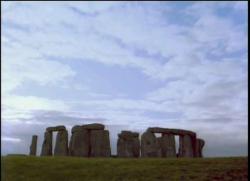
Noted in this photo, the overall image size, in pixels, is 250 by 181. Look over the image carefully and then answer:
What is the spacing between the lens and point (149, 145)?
36812mm

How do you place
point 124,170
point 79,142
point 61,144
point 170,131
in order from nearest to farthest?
point 124,170, point 79,142, point 61,144, point 170,131

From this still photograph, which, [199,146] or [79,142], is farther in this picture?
[199,146]

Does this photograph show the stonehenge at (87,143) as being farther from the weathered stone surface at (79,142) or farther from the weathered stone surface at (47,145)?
the weathered stone surface at (47,145)

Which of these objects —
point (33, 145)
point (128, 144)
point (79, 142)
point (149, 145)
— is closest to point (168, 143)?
point (149, 145)

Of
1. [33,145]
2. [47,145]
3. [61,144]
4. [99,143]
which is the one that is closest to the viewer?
[99,143]

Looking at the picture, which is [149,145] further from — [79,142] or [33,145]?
[33,145]

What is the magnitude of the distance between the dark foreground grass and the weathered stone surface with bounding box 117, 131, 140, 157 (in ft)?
26.1

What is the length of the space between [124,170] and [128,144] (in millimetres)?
11565

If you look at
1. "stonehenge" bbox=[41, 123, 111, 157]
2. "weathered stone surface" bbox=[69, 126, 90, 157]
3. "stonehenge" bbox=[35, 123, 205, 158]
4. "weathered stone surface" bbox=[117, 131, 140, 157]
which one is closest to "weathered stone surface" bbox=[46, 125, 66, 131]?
"stonehenge" bbox=[35, 123, 205, 158]

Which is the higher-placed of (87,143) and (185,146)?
(185,146)

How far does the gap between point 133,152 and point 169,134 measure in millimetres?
3149

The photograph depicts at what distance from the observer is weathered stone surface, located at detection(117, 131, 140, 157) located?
36.4m

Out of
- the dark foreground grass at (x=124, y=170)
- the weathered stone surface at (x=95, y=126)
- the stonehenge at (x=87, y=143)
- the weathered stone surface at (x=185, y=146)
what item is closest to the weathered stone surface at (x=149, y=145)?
the stonehenge at (x=87, y=143)

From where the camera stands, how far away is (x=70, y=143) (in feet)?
122
